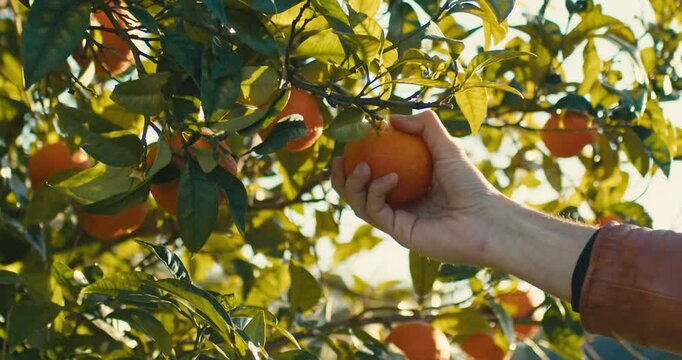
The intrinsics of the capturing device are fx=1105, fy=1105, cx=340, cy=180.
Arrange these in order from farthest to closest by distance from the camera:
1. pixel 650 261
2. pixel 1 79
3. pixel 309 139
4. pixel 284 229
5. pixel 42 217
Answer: pixel 284 229
pixel 1 79
pixel 42 217
pixel 309 139
pixel 650 261

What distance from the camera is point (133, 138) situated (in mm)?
1264

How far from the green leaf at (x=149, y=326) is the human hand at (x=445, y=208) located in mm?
305

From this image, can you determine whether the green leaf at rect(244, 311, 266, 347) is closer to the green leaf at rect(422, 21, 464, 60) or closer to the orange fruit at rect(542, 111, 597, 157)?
the green leaf at rect(422, 21, 464, 60)

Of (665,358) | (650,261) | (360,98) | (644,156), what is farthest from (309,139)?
(665,358)

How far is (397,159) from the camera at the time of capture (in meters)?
1.40

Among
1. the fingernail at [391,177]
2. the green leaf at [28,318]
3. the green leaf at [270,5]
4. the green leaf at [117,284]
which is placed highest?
the green leaf at [270,5]

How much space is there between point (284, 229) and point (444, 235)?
0.68 m

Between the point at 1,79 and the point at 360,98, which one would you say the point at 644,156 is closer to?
the point at 360,98

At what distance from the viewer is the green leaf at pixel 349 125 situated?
1.35 meters

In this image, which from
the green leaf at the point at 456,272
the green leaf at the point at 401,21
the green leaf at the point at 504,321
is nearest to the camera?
the green leaf at the point at 401,21

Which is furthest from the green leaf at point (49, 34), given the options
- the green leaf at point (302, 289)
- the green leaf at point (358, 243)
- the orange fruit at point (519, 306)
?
the green leaf at point (358, 243)

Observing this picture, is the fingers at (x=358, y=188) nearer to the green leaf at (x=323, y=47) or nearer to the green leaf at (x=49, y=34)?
the green leaf at (x=323, y=47)

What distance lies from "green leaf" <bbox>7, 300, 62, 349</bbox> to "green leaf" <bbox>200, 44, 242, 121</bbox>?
43 centimetres

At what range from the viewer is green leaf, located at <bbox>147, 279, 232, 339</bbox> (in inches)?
43.7
